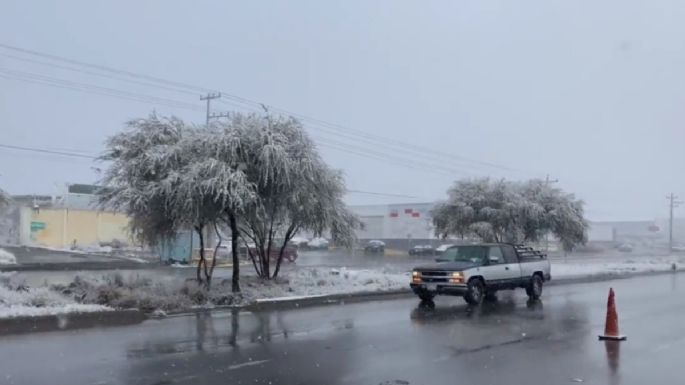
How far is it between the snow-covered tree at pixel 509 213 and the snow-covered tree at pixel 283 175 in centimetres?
1296

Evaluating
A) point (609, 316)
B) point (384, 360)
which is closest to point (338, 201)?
point (609, 316)

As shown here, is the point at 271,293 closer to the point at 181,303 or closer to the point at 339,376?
the point at 181,303

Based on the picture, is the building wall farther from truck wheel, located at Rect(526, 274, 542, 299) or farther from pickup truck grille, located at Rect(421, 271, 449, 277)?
pickup truck grille, located at Rect(421, 271, 449, 277)

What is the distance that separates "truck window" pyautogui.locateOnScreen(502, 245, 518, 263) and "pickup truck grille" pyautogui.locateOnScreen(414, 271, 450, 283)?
9.08 feet

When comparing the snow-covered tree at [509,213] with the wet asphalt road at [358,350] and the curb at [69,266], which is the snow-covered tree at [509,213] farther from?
the wet asphalt road at [358,350]

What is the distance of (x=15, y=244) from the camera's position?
59.5 meters

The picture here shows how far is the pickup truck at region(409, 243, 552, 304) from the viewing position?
20078 mm

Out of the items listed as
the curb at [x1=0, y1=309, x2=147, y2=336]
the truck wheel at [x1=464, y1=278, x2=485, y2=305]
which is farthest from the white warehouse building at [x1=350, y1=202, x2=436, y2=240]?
the curb at [x1=0, y1=309, x2=147, y2=336]

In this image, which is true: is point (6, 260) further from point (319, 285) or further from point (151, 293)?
point (151, 293)

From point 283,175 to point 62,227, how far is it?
4442 cm

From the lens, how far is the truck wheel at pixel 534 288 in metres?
22.8

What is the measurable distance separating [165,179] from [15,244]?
4664 centimetres

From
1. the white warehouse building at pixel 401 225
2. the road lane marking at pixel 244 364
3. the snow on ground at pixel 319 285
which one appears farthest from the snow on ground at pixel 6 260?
the white warehouse building at pixel 401 225

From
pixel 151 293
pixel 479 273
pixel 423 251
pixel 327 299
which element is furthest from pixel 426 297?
pixel 423 251
